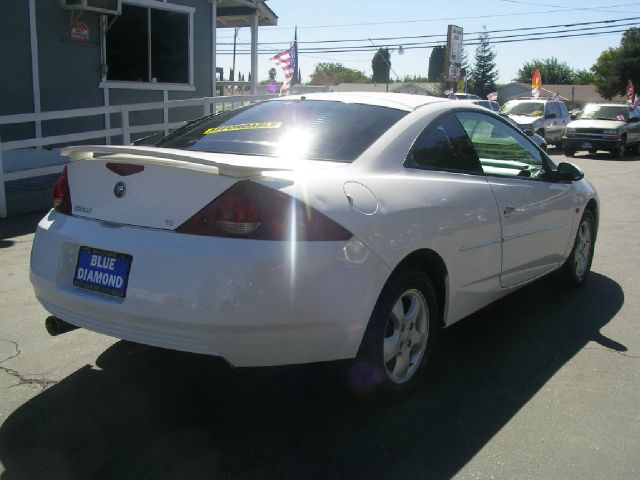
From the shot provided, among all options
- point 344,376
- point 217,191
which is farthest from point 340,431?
point 217,191

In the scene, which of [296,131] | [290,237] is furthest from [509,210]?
[290,237]

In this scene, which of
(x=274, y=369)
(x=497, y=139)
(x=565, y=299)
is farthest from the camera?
(x=565, y=299)

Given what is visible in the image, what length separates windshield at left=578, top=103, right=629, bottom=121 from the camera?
23312 mm

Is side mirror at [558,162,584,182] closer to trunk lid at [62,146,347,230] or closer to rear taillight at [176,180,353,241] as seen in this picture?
trunk lid at [62,146,347,230]

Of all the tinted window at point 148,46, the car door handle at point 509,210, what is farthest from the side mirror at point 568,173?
the tinted window at point 148,46

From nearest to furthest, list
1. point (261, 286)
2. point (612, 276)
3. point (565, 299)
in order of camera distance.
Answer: point (261, 286), point (565, 299), point (612, 276)

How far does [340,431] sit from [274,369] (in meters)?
0.82

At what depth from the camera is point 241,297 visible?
2.91 meters

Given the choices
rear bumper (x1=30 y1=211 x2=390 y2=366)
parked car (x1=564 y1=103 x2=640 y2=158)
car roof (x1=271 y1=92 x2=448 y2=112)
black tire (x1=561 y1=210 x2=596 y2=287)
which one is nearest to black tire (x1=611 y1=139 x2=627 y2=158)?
parked car (x1=564 y1=103 x2=640 y2=158)

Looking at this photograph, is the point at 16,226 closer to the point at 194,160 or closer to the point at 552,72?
the point at 194,160

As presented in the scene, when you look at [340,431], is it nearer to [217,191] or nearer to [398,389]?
[398,389]

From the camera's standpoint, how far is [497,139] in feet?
16.9

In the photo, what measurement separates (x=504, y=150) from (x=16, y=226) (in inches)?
224

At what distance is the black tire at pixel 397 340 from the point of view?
3342 millimetres
